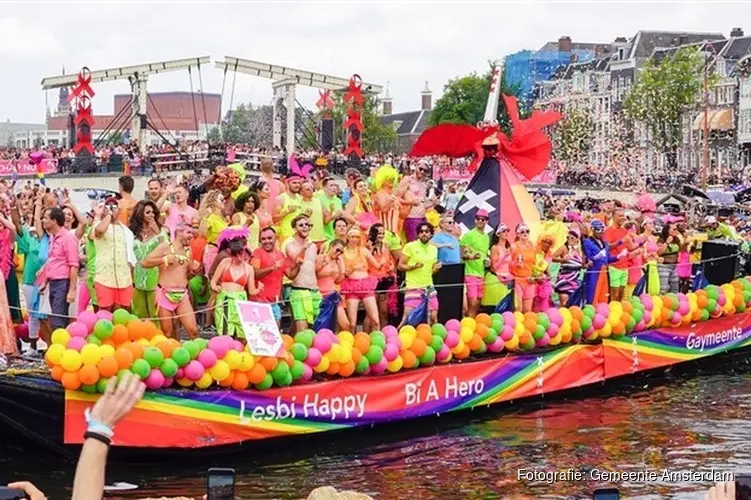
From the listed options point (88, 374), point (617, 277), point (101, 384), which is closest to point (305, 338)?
point (101, 384)

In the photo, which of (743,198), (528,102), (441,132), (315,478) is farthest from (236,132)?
(315,478)

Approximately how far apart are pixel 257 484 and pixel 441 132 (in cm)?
815

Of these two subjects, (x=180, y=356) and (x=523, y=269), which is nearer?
(x=180, y=356)

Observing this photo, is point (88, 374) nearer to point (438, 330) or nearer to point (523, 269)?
point (438, 330)

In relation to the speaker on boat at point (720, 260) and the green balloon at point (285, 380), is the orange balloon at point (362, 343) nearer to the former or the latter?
the green balloon at point (285, 380)

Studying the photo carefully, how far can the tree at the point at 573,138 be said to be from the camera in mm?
95312

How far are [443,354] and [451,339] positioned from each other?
192 mm

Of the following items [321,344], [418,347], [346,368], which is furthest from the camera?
[418,347]

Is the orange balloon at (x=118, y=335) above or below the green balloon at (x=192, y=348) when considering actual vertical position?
above

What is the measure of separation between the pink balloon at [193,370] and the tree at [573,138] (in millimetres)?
85630

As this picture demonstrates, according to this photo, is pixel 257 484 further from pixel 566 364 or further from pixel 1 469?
pixel 566 364

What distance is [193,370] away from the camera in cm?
1138

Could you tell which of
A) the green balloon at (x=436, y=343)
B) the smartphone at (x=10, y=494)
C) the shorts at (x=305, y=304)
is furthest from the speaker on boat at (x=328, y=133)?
the smartphone at (x=10, y=494)

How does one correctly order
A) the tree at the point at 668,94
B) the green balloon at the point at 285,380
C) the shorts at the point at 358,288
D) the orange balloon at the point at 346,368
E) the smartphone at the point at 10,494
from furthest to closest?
1. the tree at the point at 668,94
2. the shorts at the point at 358,288
3. the orange balloon at the point at 346,368
4. the green balloon at the point at 285,380
5. the smartphone at the point at 10,494
